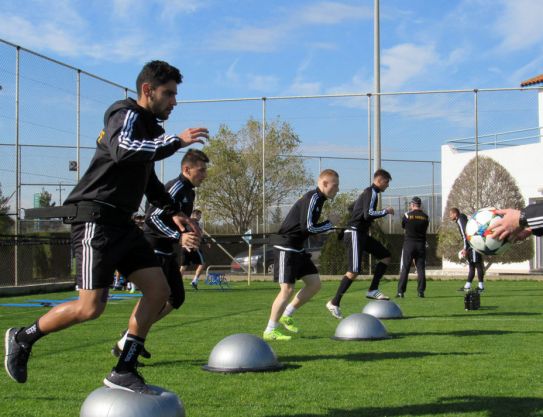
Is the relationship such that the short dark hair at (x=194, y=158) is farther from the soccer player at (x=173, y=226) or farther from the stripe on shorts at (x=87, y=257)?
the stripe on shorts at (x=87, y=257)

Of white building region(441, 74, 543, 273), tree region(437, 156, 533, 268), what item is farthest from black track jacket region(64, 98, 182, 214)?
white building region(441, 74, 543, 273)

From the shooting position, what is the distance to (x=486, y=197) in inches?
957

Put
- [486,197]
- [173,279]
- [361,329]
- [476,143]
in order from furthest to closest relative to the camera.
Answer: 1. [486,197]
2. [476,143]
3. [361,329]
4. [173,279]

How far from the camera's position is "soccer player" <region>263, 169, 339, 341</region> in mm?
8828

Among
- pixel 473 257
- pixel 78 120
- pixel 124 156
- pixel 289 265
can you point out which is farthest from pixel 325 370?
pixel 78 120

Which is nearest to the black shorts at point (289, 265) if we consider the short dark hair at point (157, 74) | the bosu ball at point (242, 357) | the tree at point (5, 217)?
the bosu ball at point (242, 357)

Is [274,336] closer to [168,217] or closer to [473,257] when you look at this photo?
[168,217]

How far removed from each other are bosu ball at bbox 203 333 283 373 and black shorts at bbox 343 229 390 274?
5.45m

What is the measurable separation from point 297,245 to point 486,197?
16.7 metres

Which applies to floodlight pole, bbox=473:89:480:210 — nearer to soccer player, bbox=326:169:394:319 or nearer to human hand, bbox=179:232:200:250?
soccer player, bbox=326:169:394:319

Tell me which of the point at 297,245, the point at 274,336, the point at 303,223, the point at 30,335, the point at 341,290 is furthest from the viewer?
the point at 341,290

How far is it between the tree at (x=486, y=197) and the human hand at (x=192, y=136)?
20.2m

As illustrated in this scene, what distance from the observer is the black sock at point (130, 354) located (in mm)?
4883

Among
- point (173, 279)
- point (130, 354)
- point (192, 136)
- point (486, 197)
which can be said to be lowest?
point (130, 354)
